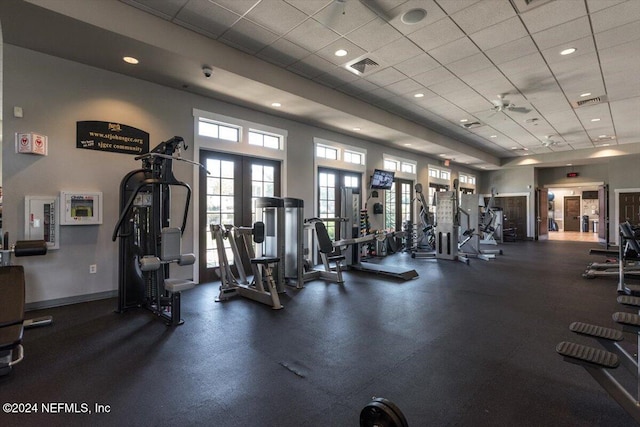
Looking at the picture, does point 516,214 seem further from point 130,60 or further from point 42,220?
point 42,220

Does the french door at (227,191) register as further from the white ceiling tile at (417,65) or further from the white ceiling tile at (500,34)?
the white ceiling tile at (500,34)

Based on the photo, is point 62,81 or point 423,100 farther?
point 423,100

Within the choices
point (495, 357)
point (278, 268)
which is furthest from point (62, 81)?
point (495, 357)

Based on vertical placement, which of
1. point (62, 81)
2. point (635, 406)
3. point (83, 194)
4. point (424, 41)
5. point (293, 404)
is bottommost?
point (293, 404)

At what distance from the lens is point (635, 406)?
1.71 meters

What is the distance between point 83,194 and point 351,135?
19.3 ft

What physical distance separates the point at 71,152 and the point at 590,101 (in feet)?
31.4

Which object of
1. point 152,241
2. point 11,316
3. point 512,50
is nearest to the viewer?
point 11,316

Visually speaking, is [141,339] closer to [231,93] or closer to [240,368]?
[240,368]

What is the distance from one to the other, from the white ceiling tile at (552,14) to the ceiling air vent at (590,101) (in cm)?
380

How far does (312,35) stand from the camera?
4.14 meters

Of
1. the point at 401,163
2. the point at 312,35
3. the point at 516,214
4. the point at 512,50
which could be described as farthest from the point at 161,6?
the point at 516,214

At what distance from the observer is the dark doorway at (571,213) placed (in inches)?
723

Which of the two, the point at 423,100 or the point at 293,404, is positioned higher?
the point at 423,100
